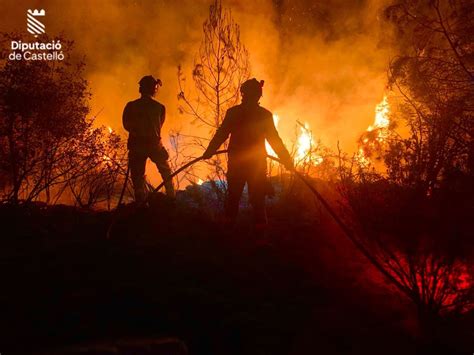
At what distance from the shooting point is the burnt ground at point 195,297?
3021mm

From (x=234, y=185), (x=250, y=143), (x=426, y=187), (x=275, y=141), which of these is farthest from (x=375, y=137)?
(x=234, y=185)

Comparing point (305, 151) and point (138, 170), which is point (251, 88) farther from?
point (305, 151)

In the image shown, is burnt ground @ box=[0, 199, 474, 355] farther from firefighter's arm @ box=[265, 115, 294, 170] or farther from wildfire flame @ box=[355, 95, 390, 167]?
wildfire flame @ box=[355, 95, 390, 167]

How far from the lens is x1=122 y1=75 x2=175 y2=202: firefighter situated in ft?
22.1

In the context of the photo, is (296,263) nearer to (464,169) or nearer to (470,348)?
(470,348)

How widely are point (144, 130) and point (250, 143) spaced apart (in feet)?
8.20

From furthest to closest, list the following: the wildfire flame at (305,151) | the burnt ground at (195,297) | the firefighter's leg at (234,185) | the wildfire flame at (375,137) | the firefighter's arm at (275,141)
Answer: the wildfire flame at (305,151)
the wildfire flame at (375,137)
the firefighter's leg at (234,185)
the firefighter's arm at (275,141)
the burnt ground at (195,297)

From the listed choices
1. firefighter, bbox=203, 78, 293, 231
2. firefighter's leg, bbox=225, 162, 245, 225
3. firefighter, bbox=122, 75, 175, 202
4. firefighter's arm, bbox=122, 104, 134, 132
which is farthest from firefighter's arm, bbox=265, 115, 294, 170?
firefighter's arm, bbox=122, 104, 134, 132

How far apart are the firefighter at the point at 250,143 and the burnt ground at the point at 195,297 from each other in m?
0.86

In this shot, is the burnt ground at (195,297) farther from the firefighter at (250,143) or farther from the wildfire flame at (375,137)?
the wildfire flame at (375,137)

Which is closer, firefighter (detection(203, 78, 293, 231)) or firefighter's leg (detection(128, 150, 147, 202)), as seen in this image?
firefighter (detection(203, 78, 293, 231))

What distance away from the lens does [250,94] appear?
17.5 feet

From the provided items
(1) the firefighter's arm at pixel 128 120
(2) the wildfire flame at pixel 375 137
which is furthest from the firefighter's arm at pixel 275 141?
(2) the wildfire flame at pixel 375 137

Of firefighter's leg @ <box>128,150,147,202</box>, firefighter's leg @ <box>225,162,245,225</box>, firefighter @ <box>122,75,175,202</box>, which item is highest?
firefighter @ <box>122,75,175,202</box>
